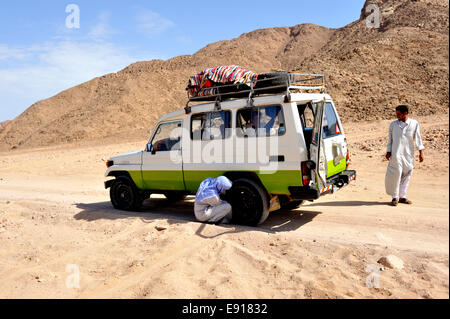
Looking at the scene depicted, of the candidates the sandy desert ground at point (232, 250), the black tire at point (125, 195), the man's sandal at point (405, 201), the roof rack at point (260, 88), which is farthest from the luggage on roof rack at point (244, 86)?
the man's sandal at point (405, 201)

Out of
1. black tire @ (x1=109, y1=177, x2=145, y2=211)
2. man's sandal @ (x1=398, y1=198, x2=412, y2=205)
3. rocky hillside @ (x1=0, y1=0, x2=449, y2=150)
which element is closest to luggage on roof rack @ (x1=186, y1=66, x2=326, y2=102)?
black tire @ (x1=109, y1=177, x2=145, y2=211)

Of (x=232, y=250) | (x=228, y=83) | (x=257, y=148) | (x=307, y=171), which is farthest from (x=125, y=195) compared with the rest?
(x=307, y=171)

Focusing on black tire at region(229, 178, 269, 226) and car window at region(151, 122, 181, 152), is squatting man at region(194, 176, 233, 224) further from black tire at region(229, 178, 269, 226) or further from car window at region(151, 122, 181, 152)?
car window at region(151, 122, 181, 152)

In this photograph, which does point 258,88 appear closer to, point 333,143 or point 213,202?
point 333,143

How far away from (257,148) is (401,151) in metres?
2.65

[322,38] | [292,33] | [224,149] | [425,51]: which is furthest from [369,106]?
[292,33]

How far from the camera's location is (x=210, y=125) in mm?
6754

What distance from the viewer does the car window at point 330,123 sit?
641cm

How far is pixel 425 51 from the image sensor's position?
3206cm

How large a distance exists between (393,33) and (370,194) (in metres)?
34.4

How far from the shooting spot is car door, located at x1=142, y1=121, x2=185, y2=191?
7.23 meters

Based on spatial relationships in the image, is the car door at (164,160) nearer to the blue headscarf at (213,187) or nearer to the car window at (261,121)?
the blue headscarf at (213,187)

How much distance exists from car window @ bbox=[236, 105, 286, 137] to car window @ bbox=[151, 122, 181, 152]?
141 centimetres
